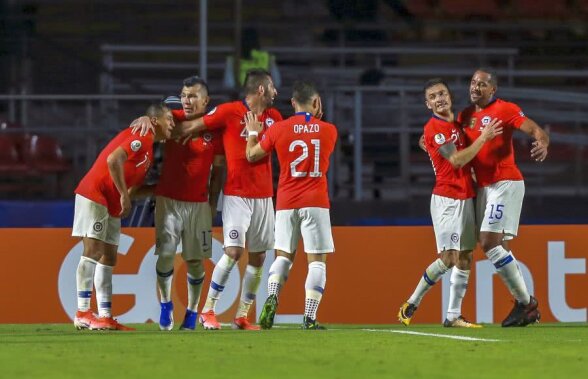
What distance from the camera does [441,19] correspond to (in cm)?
1939

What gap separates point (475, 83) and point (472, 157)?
627 mm

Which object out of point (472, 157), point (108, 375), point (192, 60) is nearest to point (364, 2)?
point (192, 60)

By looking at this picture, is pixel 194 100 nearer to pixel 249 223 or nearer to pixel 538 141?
pixel 249 223

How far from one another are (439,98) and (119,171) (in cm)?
240

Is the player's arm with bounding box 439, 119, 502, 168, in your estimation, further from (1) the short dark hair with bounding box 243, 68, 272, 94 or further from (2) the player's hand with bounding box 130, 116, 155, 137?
(2) the player's hand with bounding box 130, 116, 155, 137

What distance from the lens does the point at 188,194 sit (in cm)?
976

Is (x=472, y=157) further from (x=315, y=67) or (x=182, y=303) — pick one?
(x=315, y=67)

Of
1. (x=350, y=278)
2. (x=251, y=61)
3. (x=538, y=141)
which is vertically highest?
(x=251, y=61)

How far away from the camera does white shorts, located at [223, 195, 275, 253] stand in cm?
976

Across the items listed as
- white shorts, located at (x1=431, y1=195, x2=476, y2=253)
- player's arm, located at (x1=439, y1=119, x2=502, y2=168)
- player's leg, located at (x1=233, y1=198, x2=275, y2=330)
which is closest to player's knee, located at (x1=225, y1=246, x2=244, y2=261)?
player's leg, located at (x1=233, y1=198, x2=275, y2=330)

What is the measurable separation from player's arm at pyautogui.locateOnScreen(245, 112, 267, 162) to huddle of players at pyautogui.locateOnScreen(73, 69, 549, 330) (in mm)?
11

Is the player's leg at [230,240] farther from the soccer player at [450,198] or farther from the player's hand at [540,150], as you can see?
the player's hand at [540,150]

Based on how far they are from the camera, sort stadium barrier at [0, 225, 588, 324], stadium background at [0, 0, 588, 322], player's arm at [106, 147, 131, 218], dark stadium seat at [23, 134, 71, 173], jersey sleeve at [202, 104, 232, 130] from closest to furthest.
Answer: player's arm at [106, 147, 131, 218]
jersey sleeve at [202, 104, 232, 130]
stadium barrier at [0, 225, 588, 324]
stadium background at [0, 0, 588, 322]
dark stadium seat at [23, 134, 71, 173]

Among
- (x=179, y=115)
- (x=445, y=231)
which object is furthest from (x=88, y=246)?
(x=445, y=231)
